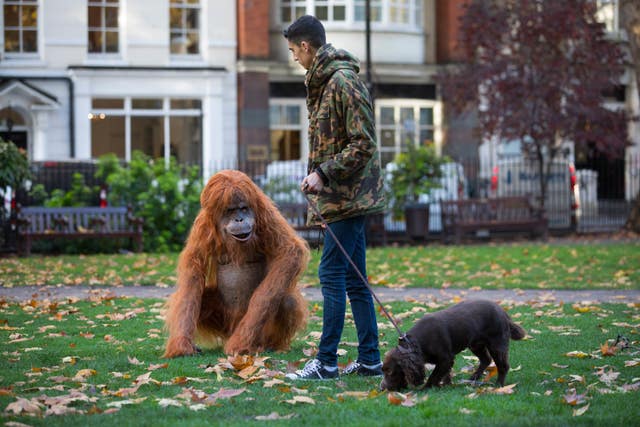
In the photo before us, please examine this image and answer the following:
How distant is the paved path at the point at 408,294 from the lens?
11.3 metres

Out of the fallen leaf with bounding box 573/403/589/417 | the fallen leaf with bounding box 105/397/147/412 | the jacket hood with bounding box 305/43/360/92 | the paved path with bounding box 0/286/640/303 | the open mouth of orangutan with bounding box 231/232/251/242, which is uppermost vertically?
the jacket hood with bounding box 305/43/360/92

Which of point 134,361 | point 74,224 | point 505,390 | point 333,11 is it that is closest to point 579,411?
point 505,390

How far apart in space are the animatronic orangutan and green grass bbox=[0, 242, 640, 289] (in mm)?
5564

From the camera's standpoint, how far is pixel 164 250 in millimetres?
18656

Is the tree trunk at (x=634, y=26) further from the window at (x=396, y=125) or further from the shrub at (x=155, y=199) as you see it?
the shrub at (x=155, y=199)

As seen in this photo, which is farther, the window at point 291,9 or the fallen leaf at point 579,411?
the window at point 291,9

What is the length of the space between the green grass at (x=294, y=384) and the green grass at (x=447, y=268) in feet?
12.7

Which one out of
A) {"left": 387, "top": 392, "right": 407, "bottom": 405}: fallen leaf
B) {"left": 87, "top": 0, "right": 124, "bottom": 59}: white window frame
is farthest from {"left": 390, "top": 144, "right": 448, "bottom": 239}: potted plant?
{"left": 387, "top": 392, "right": 407, "bottom": 405}: fallen leaf

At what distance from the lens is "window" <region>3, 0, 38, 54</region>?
2745 cm

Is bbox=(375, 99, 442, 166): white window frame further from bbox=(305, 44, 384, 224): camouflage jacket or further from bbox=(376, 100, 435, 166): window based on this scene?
bbox=(305, 44, 384, 224): camouflage jacket

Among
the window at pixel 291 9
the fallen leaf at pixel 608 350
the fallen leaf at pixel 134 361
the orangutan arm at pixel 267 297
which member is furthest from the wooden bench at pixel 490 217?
the fallen leaf at pixel 134 361

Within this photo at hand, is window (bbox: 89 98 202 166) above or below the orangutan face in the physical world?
above

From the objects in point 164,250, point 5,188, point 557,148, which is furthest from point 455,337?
point 557,148

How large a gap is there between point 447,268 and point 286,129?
1547 centimetres
